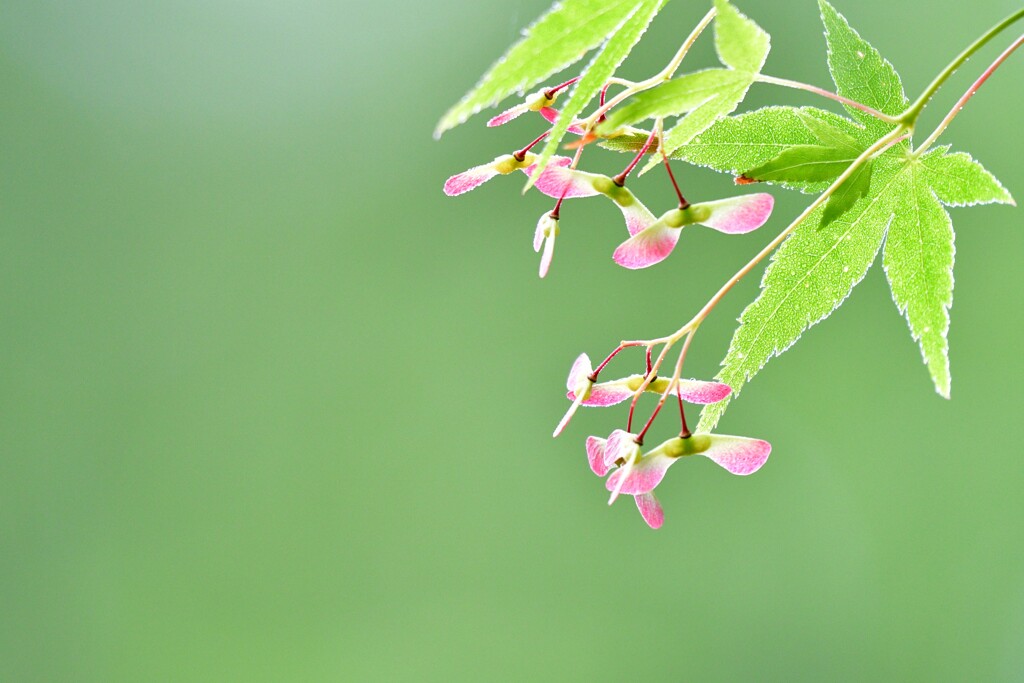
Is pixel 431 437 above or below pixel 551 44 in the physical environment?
below

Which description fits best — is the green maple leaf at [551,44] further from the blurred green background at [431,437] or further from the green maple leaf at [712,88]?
the blurred green background at [431,437]

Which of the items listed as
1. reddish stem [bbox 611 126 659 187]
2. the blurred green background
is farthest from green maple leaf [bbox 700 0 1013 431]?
the blurred green background

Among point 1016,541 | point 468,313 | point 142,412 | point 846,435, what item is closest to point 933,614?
point 1016,541

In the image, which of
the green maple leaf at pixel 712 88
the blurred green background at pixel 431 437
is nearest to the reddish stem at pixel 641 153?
the green maple leaf at pixel 712 88

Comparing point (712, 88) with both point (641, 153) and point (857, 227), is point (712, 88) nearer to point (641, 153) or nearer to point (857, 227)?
point (641, 153)

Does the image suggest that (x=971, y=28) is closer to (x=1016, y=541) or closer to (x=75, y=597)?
(x=1016, y=541)

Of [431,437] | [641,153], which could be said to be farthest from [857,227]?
[431,437]

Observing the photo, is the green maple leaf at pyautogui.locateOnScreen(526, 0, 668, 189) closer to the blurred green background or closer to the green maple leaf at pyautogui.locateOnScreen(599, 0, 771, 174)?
the green maple leaf at pyautogui.locateOnScreen(599, 0, 771, 174)
